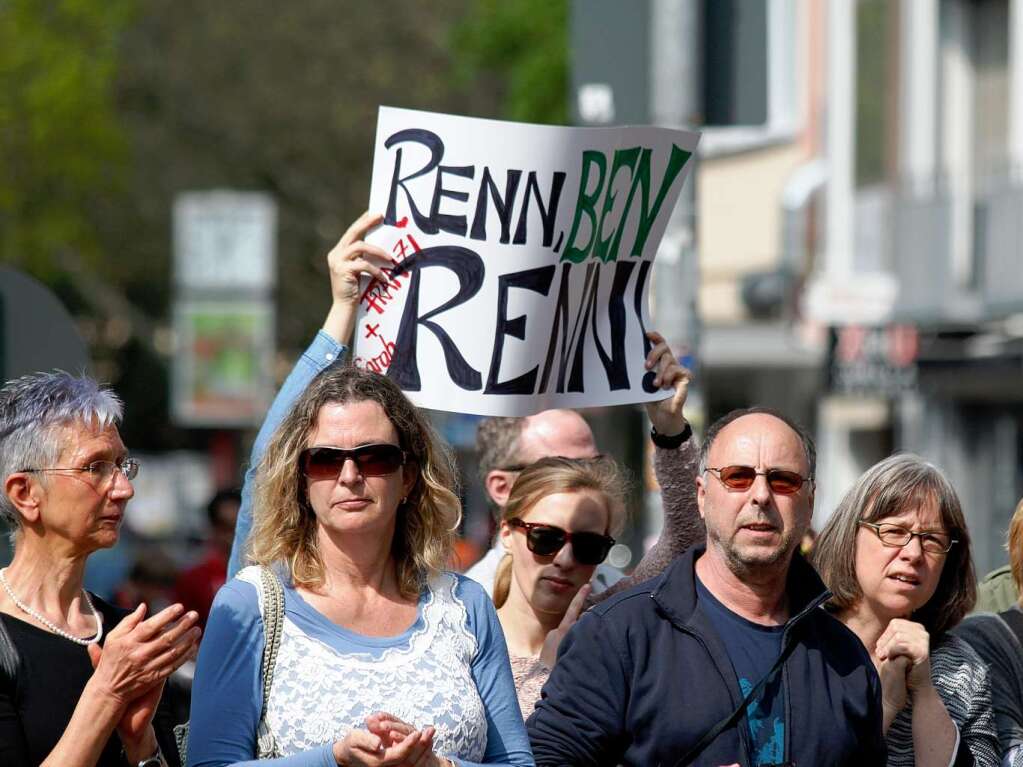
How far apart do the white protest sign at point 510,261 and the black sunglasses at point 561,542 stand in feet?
1.06

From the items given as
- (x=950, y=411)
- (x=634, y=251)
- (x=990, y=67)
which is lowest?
(x=950, y=411)

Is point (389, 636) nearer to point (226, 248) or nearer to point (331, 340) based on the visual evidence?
point (331, 340)

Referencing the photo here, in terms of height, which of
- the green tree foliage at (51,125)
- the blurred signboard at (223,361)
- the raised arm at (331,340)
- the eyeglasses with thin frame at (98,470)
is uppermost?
the green tree foliage at (51,125)

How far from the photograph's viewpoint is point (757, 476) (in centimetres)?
448

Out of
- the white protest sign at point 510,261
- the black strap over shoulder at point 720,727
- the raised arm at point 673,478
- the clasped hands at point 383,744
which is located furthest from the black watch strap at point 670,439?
the clasped hands at point 383,744

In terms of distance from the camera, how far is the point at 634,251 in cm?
585

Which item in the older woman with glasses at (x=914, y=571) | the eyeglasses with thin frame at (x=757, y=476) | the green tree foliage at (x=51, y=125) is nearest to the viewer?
the eyeglasses with thin frame at (x=757, y=476)

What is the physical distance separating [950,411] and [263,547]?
19.8 metres

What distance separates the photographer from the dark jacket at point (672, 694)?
4305 mm

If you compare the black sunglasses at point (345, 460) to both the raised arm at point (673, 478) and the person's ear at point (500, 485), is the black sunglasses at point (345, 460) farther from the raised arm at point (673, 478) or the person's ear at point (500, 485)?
the person's ear at point (500, 485)

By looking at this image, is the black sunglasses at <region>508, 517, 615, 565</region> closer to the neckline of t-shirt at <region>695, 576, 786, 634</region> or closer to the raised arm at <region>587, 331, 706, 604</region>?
the raised arm at <region>587, 331, 706, 604</region>

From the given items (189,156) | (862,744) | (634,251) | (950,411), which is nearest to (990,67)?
(950,411)

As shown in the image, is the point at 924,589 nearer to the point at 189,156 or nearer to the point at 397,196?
the point at 397,196

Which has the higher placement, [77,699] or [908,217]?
[908,217]
